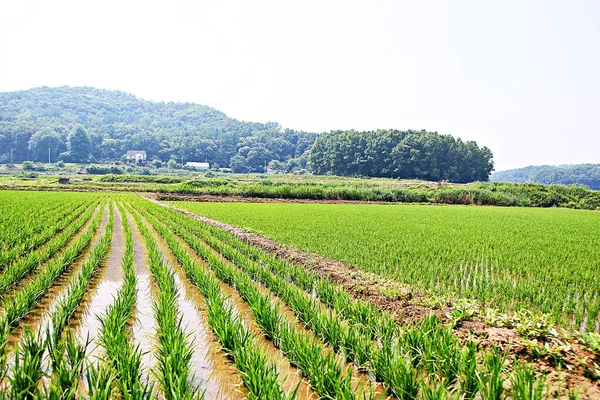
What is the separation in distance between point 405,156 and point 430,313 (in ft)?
239

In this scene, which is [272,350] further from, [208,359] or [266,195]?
[266,195]

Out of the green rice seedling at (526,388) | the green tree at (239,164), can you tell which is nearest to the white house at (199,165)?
the green tree at (239,164)

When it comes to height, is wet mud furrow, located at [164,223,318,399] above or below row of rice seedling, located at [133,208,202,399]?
below

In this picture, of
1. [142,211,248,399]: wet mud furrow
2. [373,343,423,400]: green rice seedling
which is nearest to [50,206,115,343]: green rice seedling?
[142,211,248,399]: wet mud furrow

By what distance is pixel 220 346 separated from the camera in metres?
4.35

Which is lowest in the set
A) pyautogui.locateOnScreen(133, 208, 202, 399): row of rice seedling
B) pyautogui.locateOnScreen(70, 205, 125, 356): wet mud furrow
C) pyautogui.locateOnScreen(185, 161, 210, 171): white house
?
pyautogui.locateOnScreen(70, 205, 125, 356): wet mud furrow

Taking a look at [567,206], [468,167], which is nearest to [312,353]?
[567,206]

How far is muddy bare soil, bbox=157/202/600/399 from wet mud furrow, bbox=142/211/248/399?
203cm

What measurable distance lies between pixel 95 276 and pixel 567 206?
51.1m

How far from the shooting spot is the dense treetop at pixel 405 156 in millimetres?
74625

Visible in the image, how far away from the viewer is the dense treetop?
74.6 metres

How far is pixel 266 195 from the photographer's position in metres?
38.9

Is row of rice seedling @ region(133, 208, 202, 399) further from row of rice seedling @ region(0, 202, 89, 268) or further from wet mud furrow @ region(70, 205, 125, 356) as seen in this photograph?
row of rice seedling @ region(0, 202, 89, 268)

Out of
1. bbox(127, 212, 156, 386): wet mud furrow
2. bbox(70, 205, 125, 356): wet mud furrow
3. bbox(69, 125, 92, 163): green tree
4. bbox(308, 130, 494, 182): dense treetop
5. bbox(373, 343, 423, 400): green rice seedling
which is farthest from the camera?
bbox(69, 125, 92, 163): green tree
